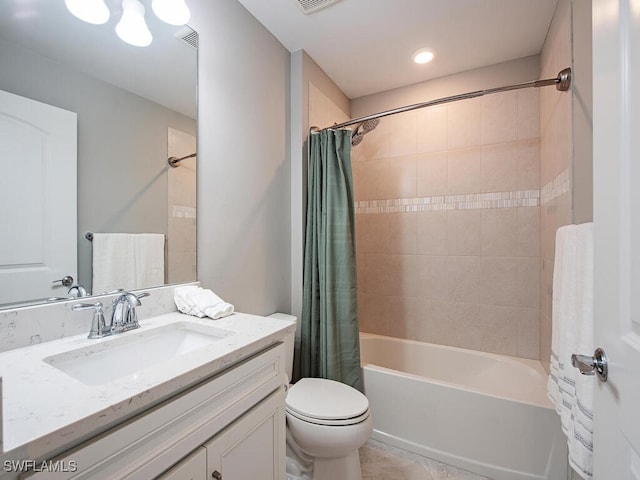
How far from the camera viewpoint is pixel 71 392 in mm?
560

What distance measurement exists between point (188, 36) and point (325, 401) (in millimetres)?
1824

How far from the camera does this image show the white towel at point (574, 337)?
0.84m

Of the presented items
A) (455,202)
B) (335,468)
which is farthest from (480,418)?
(455,202)

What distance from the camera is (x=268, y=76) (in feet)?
5.74

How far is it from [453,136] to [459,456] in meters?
2.09

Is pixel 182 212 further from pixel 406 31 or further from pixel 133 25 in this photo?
pixel 406 31

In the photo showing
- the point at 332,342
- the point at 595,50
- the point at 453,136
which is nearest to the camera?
the point at 595,50

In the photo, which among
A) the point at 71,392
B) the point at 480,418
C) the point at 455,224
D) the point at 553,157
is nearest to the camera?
the point at 71,392

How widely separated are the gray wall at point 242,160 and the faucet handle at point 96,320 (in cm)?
44

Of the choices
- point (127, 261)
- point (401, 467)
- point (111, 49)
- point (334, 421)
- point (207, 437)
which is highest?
point (111, 49)

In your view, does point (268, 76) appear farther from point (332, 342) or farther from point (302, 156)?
point (332, 342)

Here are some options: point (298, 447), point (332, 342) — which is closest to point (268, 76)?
point (332, 342)

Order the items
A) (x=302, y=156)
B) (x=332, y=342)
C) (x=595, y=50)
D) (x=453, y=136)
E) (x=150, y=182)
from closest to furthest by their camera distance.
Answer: (x=595, y=50) → (x=150, y=182) → (x=332, y=342) → (x=302, y=156) → (x=453, y=136)

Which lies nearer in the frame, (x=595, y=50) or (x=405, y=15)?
(x=595, y=50)
